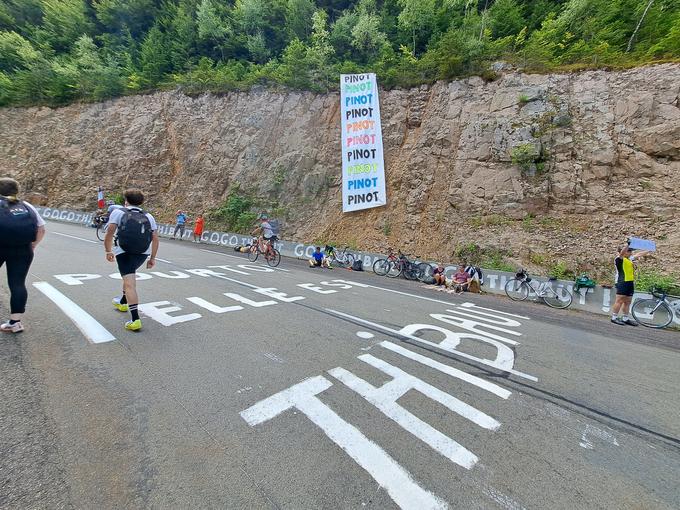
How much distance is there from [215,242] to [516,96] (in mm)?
18729

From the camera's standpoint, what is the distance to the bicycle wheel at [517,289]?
9.71 metres

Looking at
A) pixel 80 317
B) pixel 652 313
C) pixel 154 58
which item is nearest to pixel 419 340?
pixel 80 317

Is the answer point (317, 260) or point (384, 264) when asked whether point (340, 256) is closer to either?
point (317, 260)

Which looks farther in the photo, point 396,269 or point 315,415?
point 396,269

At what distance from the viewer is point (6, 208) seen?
3225mm

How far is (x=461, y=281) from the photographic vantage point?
10.3m

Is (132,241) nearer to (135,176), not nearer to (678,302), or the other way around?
(678,302)

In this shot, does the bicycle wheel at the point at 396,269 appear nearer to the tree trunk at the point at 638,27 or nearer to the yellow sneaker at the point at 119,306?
the yellow sneaker at the point at 119,306

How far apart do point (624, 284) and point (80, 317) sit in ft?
36.9

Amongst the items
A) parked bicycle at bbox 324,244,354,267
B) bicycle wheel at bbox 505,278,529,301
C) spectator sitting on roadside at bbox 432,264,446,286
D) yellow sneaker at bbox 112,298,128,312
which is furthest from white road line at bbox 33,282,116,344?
bicycle wheel at bbox 505,278,529,301

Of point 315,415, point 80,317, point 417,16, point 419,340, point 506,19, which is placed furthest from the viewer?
point 417,16

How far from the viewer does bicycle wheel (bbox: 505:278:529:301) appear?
971cm

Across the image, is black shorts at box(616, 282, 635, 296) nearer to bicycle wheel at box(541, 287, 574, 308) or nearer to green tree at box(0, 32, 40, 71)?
bicycle wheel at box(541, 287, 574, 308)

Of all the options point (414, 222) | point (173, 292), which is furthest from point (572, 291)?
point (173, 292)
